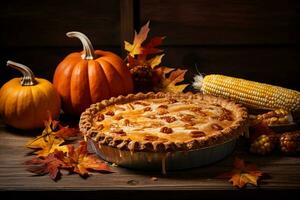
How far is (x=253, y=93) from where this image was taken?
159cm

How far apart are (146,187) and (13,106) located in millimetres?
516

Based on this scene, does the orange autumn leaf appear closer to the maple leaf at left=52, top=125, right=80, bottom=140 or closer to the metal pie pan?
the maple leaf at left=52, top=125, right=80, bottom=140

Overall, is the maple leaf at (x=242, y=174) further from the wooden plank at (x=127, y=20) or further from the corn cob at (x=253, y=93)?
the wooden plank at (x=127, y=20)

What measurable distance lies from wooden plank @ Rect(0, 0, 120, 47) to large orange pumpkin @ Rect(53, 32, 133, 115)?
416 millimetres

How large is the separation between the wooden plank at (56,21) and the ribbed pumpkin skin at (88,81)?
1.38 feet

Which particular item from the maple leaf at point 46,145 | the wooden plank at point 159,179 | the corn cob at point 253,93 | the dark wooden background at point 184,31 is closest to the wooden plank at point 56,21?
the dark wooden background at point 184,31

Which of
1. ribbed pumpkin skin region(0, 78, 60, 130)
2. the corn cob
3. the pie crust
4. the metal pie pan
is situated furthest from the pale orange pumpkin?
the corn cob

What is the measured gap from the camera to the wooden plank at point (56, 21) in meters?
2.03

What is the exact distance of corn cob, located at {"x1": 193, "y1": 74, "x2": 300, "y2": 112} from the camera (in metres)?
1.54

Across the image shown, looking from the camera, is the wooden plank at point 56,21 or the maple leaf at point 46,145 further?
the wooden plank at point 56,21

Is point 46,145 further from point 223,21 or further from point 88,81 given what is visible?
point 223,21

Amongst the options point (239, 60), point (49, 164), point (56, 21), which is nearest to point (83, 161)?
point (49, 164)

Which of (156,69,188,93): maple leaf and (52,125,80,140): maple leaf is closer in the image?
(52,125,80,140): maple leaf

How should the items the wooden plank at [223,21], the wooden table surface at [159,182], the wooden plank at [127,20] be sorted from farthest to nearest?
the wooden plank at [223,21], the wooden plank at [127,20], the wooden table surface at [159,182]
